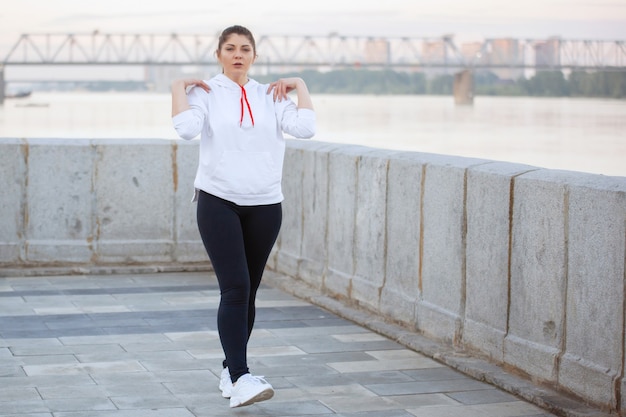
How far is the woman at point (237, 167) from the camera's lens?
5.20 meters

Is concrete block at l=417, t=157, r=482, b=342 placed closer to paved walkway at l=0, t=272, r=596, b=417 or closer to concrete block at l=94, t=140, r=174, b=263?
paved walkway at l=0, t=272, r=596, b=417

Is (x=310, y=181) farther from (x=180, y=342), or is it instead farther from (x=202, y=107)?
(x=202, y=107)

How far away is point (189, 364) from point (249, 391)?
3.77 ft

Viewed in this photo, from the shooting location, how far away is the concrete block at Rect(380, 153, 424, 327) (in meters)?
7.23

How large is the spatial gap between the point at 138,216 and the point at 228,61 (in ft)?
16.0

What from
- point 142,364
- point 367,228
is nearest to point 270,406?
point 142,364

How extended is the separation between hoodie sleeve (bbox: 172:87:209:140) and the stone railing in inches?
68.0

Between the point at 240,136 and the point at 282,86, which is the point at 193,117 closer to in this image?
the point at 240,136

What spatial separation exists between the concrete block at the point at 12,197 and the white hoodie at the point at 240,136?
468 cm

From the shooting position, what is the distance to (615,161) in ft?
171

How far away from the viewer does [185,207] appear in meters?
9.98

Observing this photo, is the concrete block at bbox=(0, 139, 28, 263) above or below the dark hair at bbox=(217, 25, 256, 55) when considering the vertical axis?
below

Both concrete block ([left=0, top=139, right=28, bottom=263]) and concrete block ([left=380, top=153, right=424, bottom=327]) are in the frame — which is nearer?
concrete block ([left=380, top=153, right=424, bottom=327])

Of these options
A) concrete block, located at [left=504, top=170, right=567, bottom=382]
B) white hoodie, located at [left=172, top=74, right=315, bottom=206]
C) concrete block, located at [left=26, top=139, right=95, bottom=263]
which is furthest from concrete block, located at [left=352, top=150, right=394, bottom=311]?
concrete block, located at [left=26, top=139, right=95, bottom=263]
